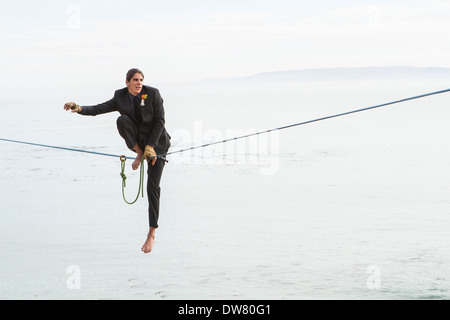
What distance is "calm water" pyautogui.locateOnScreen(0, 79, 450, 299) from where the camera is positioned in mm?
8414

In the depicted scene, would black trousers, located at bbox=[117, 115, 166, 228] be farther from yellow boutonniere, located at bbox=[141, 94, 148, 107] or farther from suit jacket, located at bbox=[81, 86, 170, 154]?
yellow boutonniere, located at bbox=[141, 94, 148, 107]

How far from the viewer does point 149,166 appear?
269 inches

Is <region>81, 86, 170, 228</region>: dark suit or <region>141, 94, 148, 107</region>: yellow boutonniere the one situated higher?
<region>141, 94, 148, 107</region>: yellow boutonniere

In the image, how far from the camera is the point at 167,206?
1216 centimetres

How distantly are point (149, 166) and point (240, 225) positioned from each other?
13.4 feet

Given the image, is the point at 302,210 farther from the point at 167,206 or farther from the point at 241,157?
the point at 241,157

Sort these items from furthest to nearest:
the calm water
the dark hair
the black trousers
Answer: the calm water, the black trousers, the dark hair

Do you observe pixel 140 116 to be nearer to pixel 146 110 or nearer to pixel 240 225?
pixel 146 110

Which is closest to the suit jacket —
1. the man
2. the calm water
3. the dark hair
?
the man

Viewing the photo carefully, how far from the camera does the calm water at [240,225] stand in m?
8.41

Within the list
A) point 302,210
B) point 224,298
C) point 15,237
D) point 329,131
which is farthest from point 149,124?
point 329,131

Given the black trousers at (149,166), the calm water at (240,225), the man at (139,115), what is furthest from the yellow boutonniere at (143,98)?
the calm water at (240,225)

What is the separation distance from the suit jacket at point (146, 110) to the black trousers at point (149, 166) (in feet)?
0.20

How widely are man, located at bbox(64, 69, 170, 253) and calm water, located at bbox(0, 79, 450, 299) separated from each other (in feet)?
6.56
